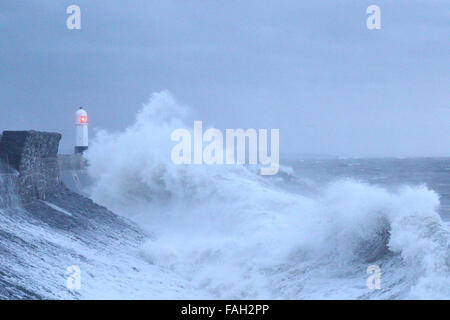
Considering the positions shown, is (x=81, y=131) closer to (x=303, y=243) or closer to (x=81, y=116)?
(x=81, y=116)

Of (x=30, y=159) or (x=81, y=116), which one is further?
(x=81, y=116)

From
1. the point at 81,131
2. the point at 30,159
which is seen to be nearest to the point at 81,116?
the point at 81,131

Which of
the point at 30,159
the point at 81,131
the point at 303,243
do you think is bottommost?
the point at 303,243

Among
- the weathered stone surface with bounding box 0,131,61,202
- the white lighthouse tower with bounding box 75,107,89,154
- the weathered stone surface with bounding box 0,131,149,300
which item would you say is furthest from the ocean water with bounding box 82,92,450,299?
the white lighthouse tower with bounding box 75,107,89,154

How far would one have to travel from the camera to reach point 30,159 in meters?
9.31

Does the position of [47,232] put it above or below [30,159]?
below

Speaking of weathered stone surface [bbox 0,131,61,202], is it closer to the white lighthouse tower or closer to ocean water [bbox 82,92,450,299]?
ocean water [bbox 82,92,450,299]

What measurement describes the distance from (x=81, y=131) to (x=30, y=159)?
8294 millimetres

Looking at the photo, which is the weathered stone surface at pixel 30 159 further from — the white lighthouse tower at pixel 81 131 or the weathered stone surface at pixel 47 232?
the white lighthouse tower at pixel 81 131

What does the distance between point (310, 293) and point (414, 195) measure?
89.8 inches

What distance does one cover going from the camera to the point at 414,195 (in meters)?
7.43

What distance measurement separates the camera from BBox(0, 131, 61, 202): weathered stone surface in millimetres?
8875

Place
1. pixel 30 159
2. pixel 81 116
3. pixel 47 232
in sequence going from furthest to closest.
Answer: pixel 81 116
pixel 30 159
pixel 47 232

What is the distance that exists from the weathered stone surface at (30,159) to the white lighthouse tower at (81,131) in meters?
6.86
